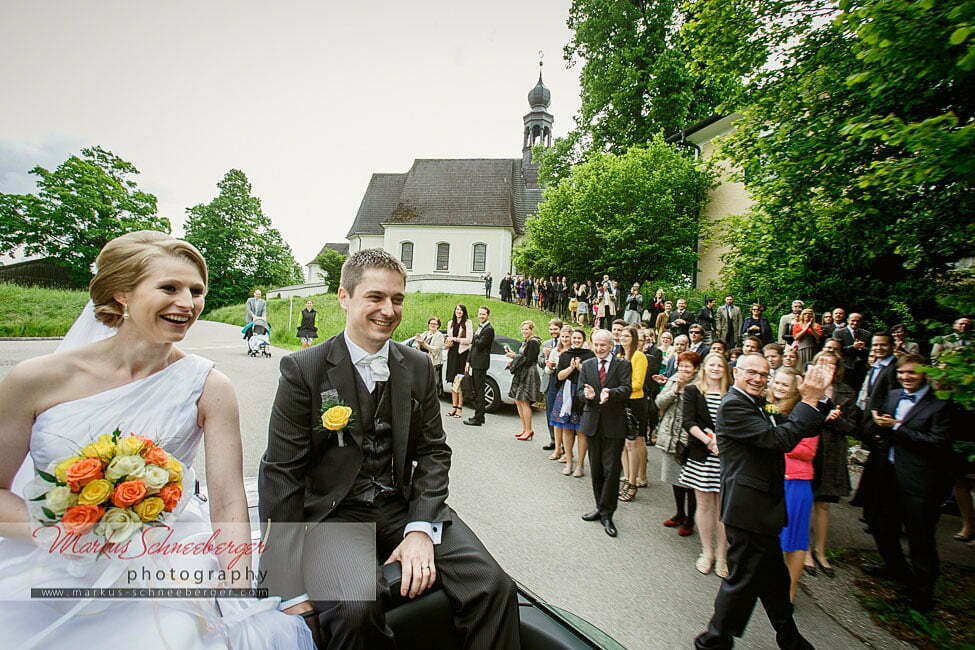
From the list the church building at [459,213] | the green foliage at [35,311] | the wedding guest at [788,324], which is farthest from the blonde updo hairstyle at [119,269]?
the church building at [459,213]

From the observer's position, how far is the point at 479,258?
41.3m

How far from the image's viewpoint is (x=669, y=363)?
809cm

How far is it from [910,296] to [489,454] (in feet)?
31.4

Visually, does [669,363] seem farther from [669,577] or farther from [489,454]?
[669,577]

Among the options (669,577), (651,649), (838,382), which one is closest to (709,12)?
(838,382)

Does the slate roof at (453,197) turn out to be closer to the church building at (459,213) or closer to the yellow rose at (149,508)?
the church building at (459,213)

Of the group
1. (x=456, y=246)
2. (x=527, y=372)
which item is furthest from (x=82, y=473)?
(x=456, y=246)

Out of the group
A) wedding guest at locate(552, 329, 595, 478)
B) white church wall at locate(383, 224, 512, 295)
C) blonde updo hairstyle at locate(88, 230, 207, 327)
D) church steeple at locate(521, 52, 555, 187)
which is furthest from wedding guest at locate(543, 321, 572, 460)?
church steeple at locate(521, 52, 555, 187)

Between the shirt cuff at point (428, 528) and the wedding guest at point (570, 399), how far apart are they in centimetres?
432

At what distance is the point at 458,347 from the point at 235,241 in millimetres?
43457

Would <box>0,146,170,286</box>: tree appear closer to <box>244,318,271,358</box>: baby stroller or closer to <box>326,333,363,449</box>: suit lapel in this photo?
<box>244,318,271,358</box>: baby stroller

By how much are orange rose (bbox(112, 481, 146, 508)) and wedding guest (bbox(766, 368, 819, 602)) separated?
3.91 metres

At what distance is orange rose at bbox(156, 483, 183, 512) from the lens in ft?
5.16

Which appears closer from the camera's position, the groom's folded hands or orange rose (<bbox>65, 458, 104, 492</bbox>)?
orange rose (<bbox>65, 458, 104, 492</bbox>)
